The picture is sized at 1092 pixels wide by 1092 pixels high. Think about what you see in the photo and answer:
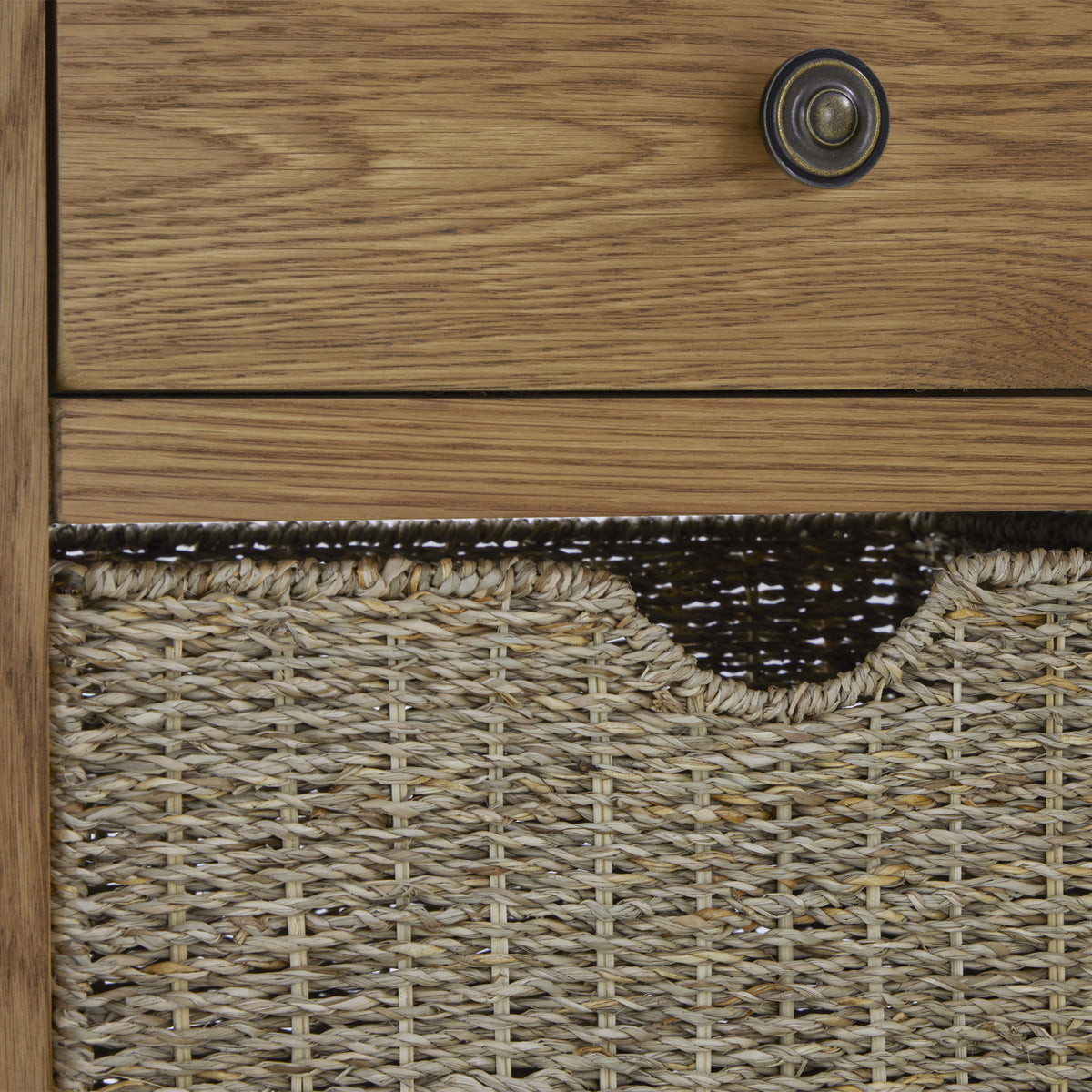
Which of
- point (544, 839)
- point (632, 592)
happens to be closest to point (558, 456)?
point (632, 592)

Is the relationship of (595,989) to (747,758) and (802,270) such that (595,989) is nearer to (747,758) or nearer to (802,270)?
(747,758)

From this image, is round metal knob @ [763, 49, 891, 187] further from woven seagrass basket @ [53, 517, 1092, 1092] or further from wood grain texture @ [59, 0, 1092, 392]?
woven seagrass basket @ [53, 517, 1092, 1092]

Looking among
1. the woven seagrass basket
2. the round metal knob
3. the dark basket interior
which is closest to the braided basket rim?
the woven seagrass basket

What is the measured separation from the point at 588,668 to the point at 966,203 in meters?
0.28

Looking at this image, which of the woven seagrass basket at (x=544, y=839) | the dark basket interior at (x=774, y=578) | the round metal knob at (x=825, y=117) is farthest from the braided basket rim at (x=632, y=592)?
the dark basket interior at (x=774, y=578)

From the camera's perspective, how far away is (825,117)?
452 millimetres

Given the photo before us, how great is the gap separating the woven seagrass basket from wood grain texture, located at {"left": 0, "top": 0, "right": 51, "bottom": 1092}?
15 millimetres

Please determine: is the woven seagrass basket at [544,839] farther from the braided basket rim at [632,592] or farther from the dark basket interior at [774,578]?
the dark basket interior at [774,578]

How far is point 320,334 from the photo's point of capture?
452 millimetres

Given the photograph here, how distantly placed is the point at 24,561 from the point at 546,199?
11.0 inches

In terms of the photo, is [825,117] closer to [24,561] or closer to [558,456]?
[558,456]

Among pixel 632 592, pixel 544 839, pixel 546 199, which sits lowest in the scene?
pixel 544 839

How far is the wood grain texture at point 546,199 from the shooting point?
17.4 inches

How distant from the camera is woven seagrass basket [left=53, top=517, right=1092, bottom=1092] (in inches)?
18.7
